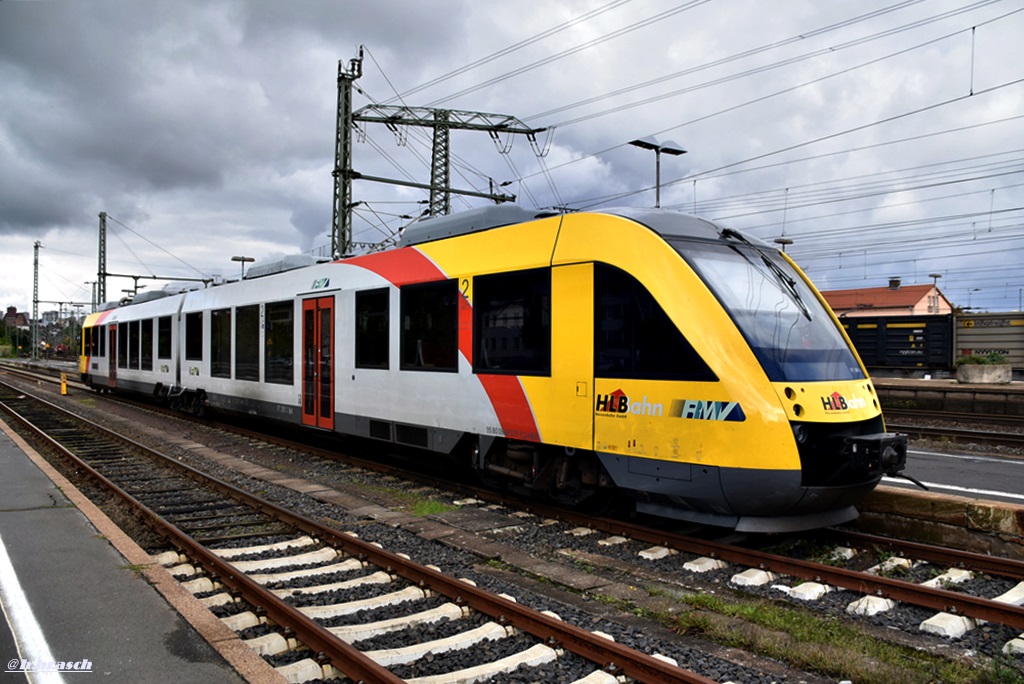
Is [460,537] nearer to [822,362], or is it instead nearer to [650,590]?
[650,590]

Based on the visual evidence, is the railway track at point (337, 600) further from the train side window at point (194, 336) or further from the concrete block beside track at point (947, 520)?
the train side window at point (194, 336)

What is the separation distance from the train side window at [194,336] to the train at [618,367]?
7.03 meters

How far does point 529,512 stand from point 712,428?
274 cm

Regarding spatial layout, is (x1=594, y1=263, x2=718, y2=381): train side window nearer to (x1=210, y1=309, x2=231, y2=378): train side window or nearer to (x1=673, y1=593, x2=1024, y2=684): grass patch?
(x1=673, y1=593, x2=1024, y2=684): grass patch

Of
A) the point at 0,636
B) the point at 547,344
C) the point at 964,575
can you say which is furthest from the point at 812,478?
the point at 0,636

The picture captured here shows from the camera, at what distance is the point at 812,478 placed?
5.74 metres

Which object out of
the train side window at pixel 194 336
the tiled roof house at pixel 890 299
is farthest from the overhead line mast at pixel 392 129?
the tiled roof house at pixel 890 299

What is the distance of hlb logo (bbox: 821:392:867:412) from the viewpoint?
5902 mm

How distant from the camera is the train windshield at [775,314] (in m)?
5.98

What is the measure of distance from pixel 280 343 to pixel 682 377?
8726 millimetres

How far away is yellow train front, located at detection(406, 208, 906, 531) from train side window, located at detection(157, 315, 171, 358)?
44.5 feet

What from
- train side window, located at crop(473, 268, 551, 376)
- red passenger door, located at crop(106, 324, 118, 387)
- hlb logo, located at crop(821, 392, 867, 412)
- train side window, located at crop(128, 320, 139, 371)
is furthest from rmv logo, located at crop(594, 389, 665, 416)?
red passenger door, located at crop(106, 324, 118, 387)

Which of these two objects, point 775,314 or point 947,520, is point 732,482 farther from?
point 947,520

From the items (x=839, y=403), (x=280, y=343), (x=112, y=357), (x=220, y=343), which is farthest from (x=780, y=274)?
(x=112, y=357)
